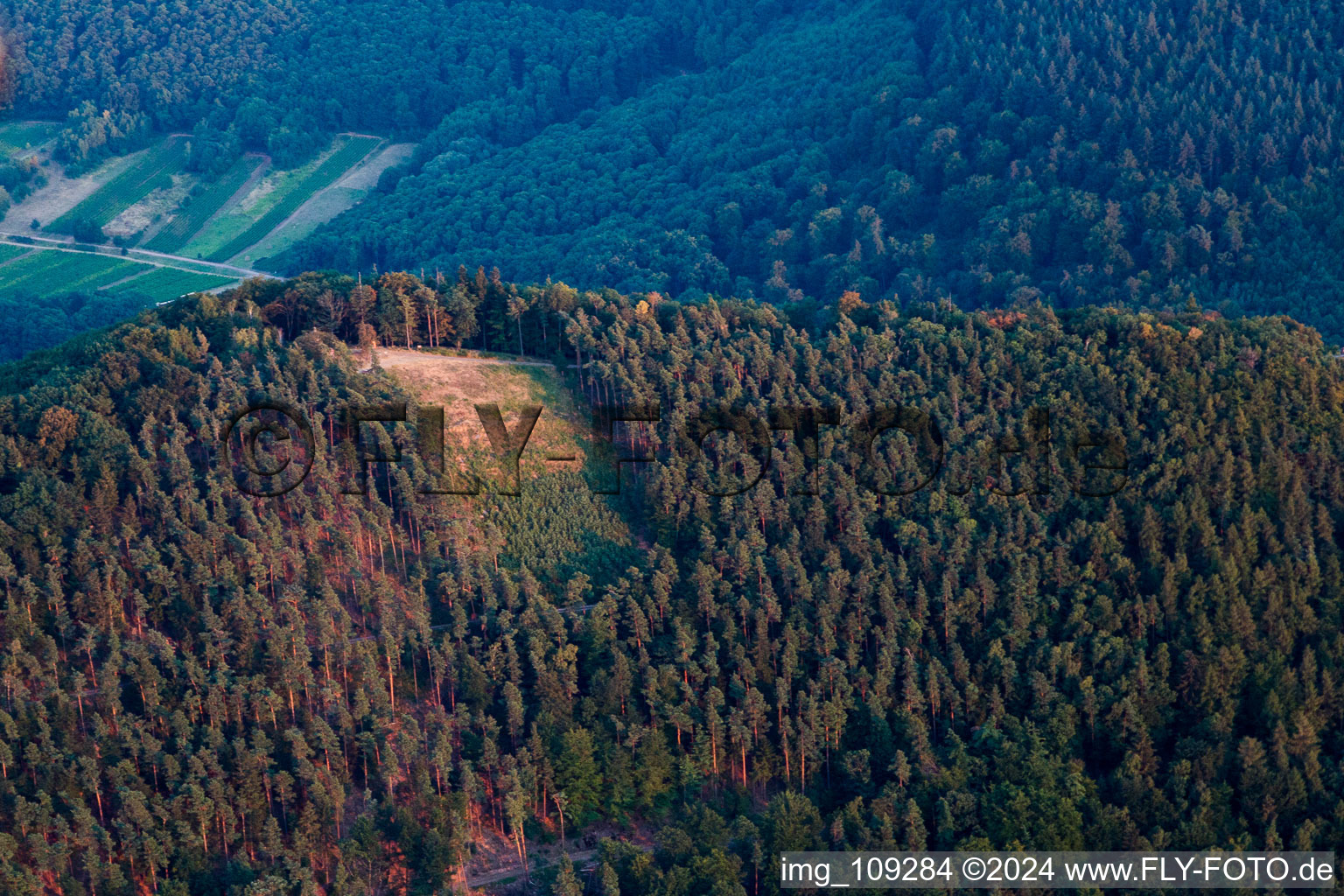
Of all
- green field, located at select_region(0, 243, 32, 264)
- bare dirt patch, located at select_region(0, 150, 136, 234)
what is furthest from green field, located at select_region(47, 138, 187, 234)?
green field, located at select_region(0, 243, 32, 264)

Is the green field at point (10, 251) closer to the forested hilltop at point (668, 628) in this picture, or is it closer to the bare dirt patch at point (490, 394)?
the forested hilltop at point (668, 628)

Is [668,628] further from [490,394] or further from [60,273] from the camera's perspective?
[60,273]

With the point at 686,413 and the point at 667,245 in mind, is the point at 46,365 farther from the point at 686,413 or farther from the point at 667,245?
the point at 667,245

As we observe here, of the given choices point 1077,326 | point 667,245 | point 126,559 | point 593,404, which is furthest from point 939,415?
point 667,245

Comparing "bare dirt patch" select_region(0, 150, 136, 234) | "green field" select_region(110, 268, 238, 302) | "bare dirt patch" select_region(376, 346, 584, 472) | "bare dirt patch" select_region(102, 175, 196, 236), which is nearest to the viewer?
"bare dirt patch" select_region(376, 346, 584, 472)

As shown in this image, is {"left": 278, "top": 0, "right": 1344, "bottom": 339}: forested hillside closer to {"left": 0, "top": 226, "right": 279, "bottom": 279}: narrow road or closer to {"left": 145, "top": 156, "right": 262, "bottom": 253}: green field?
{"left": 0, "top": 226, "right": 279, "bottom": 279}: narrow road

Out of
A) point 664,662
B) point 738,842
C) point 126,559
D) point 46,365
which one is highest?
point 46,365

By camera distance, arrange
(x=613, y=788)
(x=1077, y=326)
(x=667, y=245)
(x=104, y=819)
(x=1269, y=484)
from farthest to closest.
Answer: (x=667, y=245) → (x=1077, y=326) → (x=1269, y=484) → (x=613, y=788) → (x=104, y=819)

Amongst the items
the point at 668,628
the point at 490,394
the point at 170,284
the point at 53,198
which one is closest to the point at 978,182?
the point at 490,394
